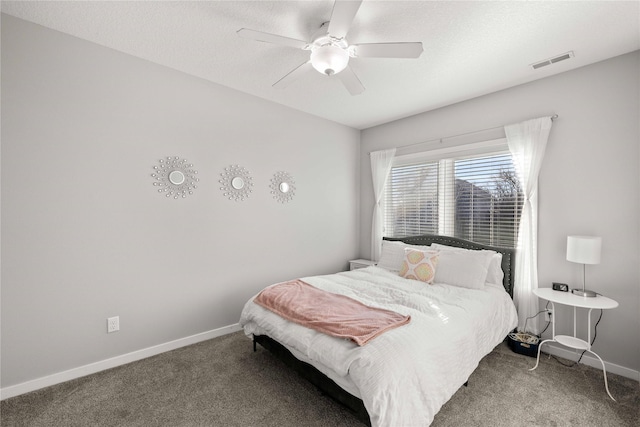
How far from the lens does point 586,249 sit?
2.26 metres

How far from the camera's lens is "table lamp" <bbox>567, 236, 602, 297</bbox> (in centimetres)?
224

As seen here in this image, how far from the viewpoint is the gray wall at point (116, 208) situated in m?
2.05

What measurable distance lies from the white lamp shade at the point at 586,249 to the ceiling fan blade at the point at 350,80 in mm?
2229

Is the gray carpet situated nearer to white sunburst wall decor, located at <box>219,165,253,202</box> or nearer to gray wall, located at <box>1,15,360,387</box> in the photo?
gray wall, located at <box>1,15,360,387</box>

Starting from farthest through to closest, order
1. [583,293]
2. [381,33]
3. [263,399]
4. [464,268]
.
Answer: [464,268] → [583,293] → [381,33] → [263,399]

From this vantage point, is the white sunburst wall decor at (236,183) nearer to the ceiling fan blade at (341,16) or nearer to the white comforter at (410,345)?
the white comforter at (410,345)

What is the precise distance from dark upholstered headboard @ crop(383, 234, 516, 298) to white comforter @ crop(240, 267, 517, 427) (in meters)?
0.25

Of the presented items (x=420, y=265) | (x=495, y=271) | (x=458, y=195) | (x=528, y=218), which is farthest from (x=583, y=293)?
(x=458, y=195)

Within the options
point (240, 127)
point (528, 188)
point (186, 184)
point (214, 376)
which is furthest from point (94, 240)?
point (528, 188)

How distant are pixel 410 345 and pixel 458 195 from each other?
8.04ft

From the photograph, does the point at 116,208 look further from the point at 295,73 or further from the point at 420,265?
the point at 420,265

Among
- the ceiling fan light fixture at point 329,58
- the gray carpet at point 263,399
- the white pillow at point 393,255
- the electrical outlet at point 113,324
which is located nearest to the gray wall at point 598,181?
the gray carpet at point 263,399

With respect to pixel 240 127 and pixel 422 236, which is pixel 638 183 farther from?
pixel 240 127

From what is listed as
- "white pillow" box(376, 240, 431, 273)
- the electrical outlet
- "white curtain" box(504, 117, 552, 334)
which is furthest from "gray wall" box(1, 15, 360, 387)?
"white curtain" box(504, 117, 552, 334)
